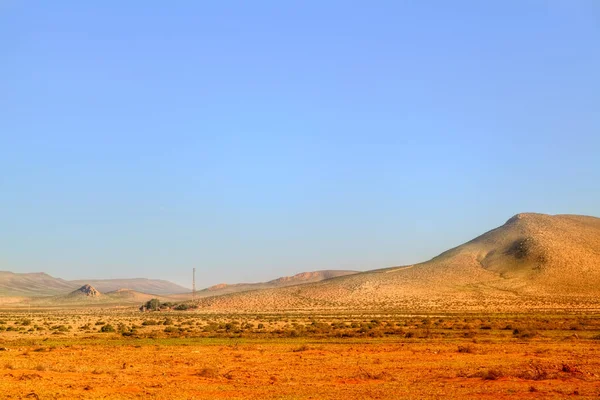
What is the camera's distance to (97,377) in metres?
23.4

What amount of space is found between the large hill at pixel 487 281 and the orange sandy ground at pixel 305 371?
61.1 meters

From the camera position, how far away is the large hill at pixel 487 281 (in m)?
104

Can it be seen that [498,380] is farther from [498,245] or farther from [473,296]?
[498,245]

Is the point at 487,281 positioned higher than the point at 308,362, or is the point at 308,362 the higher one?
the point at 487,281

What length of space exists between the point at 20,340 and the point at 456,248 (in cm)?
12963

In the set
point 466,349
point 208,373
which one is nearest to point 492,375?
point 466,349

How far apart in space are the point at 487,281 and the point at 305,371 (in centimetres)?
10203

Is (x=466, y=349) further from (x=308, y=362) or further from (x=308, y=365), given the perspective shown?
(x=308, y=365)

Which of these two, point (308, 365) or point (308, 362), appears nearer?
point (308, 365)

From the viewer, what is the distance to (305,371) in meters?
24.9

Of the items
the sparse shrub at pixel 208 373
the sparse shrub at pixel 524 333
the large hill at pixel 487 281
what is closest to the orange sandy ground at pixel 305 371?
the sparse shrub at pixel 208 373

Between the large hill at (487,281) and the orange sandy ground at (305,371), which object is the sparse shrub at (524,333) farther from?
the large hill at (487,281)

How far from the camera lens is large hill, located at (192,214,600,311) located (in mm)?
104125

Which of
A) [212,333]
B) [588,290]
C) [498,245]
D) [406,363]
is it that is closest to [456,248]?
[498,245]
